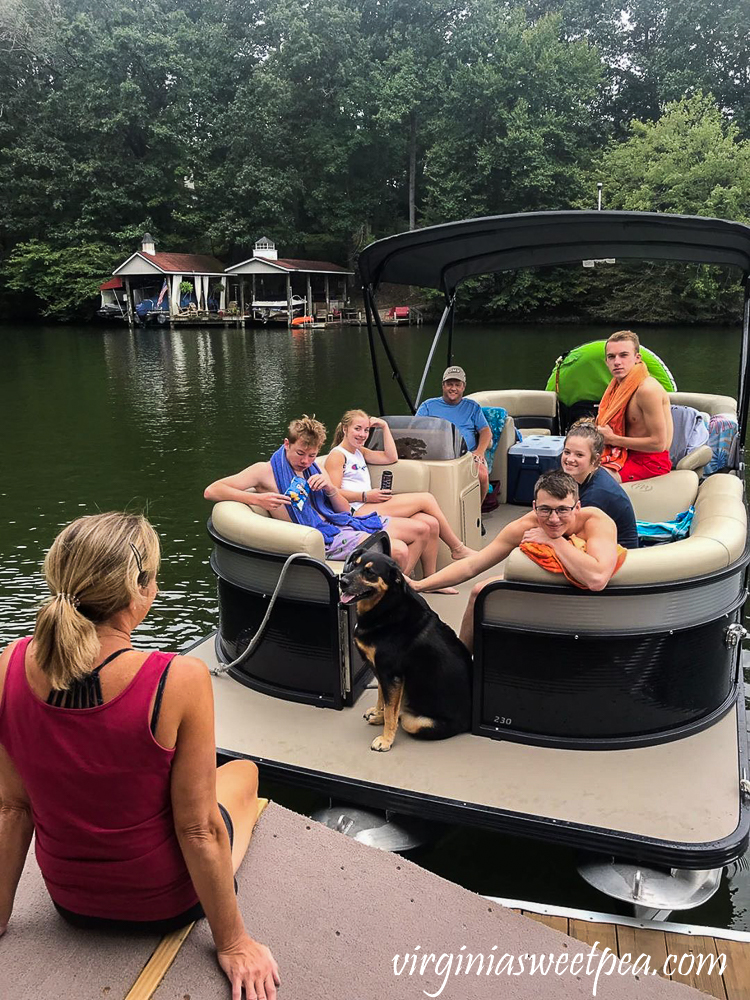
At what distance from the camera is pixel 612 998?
2.13 meters

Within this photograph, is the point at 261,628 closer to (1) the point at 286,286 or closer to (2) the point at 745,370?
(2) the point at 745,370

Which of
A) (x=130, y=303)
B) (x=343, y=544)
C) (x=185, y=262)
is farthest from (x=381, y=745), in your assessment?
(x=185, y=262)

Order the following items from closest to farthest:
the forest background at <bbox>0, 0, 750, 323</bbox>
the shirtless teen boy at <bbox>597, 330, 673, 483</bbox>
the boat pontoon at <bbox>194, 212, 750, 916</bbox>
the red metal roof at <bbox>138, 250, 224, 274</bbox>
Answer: the boat pontoon at <bbox>194, 212, 750, 916</bbox> < the shirtless teen boy at <bbox>597, 330, 673, 483</bbox> < the forest background at <bbox>0, 0, 750, 323</bbox> < the red metal roof at <bbox>138, 250, 224, 274</bbox>

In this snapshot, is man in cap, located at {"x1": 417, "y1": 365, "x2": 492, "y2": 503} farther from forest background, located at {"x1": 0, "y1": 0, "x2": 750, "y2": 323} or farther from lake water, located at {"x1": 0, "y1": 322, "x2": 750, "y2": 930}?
forest background, located at {"x1": 0, "y1": 0, "x2": 750, "y2": 323}

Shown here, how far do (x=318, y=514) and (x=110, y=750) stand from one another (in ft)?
8.65

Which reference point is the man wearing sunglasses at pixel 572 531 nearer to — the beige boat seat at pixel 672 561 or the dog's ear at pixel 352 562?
the beige boat seat at pixel 672 561

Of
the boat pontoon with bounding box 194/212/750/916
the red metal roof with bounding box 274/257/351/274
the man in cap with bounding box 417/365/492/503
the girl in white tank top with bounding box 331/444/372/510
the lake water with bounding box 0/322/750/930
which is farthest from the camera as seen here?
the red metal roof with bounding box 274/257/351/274

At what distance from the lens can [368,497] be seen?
182 inches

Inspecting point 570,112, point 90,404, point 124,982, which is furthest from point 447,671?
point 570,112

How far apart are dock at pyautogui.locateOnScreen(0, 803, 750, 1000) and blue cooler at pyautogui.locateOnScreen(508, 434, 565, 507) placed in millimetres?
4212

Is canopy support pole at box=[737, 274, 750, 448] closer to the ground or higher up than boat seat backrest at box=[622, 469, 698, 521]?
higher up

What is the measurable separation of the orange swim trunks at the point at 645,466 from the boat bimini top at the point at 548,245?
2.63 feet

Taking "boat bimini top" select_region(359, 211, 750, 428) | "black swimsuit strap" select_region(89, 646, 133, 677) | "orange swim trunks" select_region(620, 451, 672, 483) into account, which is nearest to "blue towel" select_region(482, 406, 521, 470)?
"boat bimini top" select_region(359, 211, 750, 428)

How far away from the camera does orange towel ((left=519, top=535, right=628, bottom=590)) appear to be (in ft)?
9.75
